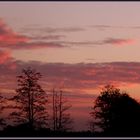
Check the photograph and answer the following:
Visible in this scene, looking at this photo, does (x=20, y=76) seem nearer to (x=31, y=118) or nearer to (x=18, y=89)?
(x=18, y=89)

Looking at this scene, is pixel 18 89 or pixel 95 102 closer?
pixel 18 89

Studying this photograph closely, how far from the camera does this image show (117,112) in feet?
219

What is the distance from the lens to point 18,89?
6769 centimetres

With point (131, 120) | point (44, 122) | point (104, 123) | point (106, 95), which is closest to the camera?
point (131, 120)

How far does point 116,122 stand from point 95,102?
15642mm

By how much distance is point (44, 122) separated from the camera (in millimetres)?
66250

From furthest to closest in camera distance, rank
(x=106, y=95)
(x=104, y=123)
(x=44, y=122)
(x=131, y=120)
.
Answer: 1. (x=106, y=95)
2. (x=104, y=123)
3. (x=44, y=122)
4. (x=131, y=120)

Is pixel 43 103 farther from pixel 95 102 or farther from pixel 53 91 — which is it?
pixel 95 102

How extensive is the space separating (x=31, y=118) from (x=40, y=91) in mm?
3929

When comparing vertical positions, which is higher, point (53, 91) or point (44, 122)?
point (53, 91)

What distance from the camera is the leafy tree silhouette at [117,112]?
198 feet

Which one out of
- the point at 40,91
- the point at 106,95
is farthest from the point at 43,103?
the point at 106,95

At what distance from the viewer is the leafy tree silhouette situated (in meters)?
60.3

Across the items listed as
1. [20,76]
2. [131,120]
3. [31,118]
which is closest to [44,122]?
[31,118]
